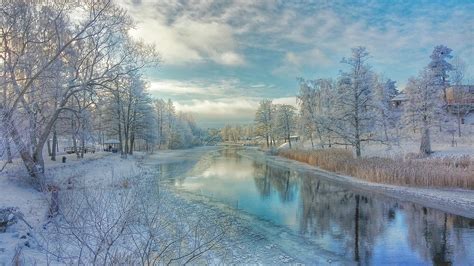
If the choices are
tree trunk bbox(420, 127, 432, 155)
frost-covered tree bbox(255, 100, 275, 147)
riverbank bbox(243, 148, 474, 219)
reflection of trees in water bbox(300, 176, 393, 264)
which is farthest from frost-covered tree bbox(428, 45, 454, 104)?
frost-covered tree bbox(255, 100, 275, 147)

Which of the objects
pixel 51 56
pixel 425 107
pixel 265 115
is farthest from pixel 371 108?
pixel 265 115

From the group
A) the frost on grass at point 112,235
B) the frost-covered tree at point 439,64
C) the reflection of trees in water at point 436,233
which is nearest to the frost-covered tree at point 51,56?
the frost on grass at point 112,235

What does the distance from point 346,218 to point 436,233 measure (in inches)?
129

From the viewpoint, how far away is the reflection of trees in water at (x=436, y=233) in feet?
30.1

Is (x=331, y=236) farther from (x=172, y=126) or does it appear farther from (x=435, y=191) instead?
(x=172, y=126)

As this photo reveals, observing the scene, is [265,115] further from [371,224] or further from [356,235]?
[356,235]

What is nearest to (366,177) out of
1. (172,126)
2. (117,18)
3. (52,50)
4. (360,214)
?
(360,214)

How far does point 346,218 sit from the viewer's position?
1339cm

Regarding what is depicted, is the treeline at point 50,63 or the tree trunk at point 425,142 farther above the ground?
the treeline at point 50,63

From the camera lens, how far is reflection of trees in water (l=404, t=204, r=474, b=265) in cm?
918

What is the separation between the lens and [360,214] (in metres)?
14.0

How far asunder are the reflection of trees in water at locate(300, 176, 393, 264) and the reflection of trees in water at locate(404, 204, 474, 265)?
1.12m

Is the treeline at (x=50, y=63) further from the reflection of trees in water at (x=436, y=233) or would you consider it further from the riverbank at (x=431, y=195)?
the riverbank at (x=431, y=195)

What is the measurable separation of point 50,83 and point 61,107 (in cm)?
153
